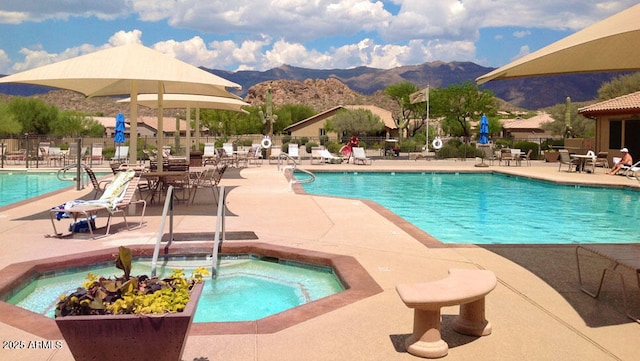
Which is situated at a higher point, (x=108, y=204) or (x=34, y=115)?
(x=34, y=115)

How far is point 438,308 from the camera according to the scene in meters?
3.75

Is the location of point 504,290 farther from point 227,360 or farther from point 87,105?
point 87,105

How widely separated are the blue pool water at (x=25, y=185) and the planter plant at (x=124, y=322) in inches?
456

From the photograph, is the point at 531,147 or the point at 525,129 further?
the point at 525,129

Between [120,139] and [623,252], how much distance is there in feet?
82.3

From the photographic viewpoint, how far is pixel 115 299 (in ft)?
10.2

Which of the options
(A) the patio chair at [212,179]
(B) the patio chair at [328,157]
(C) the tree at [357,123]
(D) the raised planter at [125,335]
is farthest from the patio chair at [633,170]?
(C) the tree at [357,123]

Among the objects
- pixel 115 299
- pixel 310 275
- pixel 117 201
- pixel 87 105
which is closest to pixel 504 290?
pixel 310 275

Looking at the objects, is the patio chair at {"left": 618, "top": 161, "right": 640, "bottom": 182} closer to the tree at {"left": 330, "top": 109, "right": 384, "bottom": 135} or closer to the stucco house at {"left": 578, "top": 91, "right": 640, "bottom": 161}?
the stucco house at {"left": 578, "top": 91, "right": 640, "bottom": 161}

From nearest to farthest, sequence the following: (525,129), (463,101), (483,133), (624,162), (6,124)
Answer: (624,162)
(483,133)
(6,124)
(463,101)
(525,129)

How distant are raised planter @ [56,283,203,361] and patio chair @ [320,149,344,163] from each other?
69.8 ft

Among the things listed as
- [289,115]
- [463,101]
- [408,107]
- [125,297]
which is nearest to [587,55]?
[125,297]

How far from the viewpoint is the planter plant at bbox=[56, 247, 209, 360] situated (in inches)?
116

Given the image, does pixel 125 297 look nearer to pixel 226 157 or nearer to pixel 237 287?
pixel 237 287
